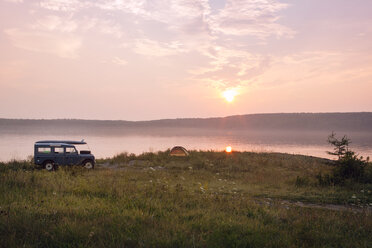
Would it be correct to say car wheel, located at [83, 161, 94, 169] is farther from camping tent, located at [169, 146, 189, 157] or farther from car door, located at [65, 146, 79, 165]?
camping tent, located at [169, 146, 189, 157]

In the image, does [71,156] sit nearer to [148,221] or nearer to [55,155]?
[55,155]

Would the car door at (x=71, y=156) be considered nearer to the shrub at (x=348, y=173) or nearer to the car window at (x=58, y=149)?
the car window at (x=58, y=149)

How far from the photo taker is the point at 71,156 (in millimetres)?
19891

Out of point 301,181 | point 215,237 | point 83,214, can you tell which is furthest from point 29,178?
point 301,181

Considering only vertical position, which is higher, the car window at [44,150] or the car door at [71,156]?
the car window at [44,150]

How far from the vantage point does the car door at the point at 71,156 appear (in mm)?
19734

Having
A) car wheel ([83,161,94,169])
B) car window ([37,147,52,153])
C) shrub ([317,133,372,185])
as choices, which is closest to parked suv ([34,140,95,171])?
car window ([37,147,52,153])

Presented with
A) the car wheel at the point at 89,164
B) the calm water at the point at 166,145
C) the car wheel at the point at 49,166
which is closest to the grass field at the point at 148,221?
A: the car wheel at the point at 49,166

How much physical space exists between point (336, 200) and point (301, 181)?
408cm

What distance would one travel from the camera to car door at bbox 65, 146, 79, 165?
Answer: 19734 millimetres

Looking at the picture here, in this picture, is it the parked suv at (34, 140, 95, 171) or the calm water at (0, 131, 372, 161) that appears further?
the calm water at (0, 131, 372, 161)

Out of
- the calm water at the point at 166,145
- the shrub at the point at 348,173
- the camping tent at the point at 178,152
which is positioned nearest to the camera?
the shrub at the point at 348,173

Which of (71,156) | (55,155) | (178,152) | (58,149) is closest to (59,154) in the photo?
(55,155)

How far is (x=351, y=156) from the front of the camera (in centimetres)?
1638
